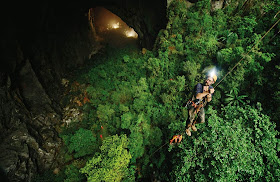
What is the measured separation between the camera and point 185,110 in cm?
858

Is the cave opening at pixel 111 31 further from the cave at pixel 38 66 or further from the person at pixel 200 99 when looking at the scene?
the person at pixel 200 99

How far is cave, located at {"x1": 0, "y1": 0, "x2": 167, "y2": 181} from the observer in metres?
6.80

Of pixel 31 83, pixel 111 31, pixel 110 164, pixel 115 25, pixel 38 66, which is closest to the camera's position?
pixel 110 164

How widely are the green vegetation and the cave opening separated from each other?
3.84 m

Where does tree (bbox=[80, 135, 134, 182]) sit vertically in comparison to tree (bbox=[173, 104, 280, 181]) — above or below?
below

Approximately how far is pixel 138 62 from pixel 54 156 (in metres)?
9.77

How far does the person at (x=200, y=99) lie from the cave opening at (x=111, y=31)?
535 inches

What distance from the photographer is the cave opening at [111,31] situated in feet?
56.8

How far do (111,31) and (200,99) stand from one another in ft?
61.3

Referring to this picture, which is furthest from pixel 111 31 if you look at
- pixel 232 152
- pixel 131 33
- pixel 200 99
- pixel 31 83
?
pixel 232 152

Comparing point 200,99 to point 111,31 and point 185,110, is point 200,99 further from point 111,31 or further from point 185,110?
point 111,31

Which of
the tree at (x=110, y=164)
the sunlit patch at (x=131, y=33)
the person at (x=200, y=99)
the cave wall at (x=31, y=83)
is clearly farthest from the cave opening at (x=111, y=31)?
the person at (x=200, y=99)

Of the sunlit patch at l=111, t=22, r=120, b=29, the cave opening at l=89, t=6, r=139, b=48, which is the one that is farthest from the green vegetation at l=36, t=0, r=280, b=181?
the sunlit patch at l=111, t=22, r=120, b=29

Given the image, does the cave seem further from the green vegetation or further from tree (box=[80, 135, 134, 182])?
tree (box=[80, 135, 134, 182])
